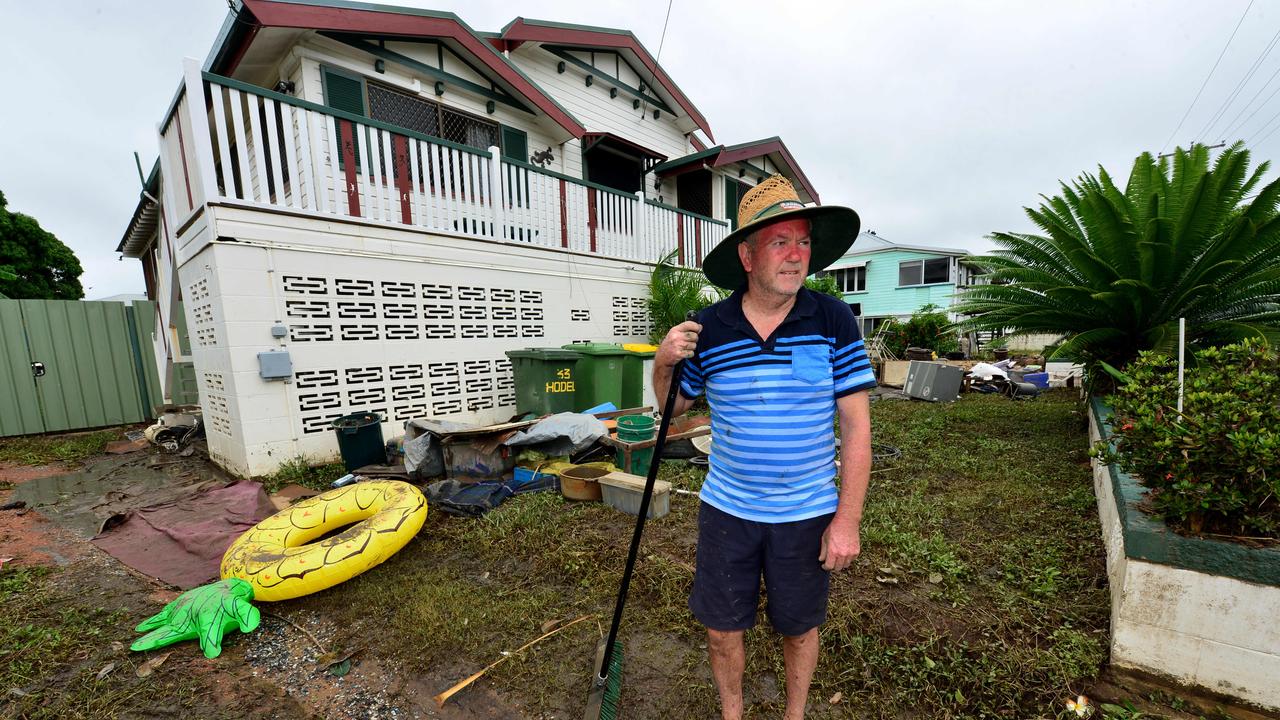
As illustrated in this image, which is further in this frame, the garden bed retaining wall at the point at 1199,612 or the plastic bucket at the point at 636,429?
the plastic bucket at the point at 636,429

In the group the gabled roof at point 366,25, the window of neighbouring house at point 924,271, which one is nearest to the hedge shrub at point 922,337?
the window of neighbouring house at point 924,271

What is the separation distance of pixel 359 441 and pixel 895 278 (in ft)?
76.8

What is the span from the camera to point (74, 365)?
760 centimetres

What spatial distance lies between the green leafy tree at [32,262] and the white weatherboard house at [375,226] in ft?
44.0

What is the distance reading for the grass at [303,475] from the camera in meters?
4.69

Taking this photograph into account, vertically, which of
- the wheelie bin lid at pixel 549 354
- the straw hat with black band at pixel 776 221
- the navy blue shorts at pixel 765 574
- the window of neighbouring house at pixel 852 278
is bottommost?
the navy blue shorts at pixel 765 574

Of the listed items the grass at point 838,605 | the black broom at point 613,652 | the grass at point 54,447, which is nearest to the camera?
the black broom at point 613,652

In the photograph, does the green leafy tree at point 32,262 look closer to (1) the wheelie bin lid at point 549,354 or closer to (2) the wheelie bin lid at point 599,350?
(1) the wheelie bin lid at point 549,354

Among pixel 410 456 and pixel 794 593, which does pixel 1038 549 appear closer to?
pixel 794 593

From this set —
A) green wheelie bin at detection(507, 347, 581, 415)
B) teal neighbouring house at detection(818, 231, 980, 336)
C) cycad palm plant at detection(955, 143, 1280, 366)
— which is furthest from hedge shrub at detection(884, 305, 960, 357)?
green wheelie bin at detection(507, 347, 581, 415)

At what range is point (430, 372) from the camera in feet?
19.4

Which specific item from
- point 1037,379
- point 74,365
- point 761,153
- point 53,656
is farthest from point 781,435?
point 1037,379

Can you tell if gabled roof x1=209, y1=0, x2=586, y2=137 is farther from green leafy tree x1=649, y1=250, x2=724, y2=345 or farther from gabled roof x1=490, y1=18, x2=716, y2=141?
green leafy tree x1=649, y1=250, x2=724, y2=345

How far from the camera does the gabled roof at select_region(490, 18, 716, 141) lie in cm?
866
